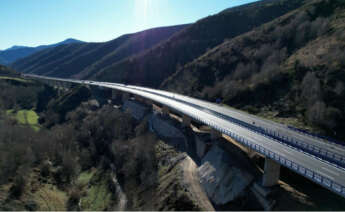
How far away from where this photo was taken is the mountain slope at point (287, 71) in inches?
1489

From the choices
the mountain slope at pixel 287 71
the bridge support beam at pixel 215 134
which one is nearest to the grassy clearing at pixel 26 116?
the mountain slope at pixel 287 71

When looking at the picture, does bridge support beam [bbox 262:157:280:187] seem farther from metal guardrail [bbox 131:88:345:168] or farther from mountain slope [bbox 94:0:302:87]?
mountain slope [bbox 94:0:302:87]

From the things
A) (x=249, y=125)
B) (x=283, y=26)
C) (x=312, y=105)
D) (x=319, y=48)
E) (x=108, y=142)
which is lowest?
(x=108, y=142)

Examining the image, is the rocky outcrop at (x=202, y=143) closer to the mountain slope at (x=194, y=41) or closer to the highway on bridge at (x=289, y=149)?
the highway on bridge at (x=289, y=149)

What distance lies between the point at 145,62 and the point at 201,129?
268 ft

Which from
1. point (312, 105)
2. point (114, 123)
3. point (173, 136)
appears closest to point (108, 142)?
point (114, 123)

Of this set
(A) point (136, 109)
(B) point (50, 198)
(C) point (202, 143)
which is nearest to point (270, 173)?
(C) point (202, 143)

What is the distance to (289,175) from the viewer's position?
80.8 ft

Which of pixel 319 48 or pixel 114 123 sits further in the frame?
pixel 114 123

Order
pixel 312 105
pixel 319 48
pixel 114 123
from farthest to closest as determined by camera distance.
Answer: pixel 114 123
pixel 319 48
pixel 312 105

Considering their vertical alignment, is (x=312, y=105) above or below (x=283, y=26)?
below

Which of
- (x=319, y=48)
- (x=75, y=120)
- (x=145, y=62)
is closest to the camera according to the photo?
(x=319, y=48)

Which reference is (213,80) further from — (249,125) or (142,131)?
(249,125)

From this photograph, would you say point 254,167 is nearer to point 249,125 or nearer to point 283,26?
point 249,125
